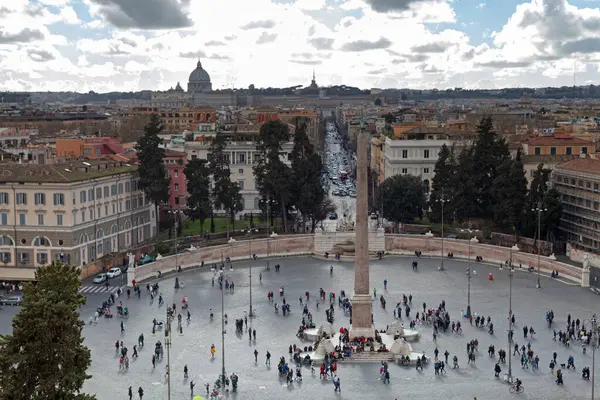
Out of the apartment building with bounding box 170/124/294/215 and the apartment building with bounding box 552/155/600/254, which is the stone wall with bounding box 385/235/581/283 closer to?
the apartment building with bounding box 552/155/600/254

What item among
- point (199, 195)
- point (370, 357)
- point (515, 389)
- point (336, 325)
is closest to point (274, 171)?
point (199, 195)

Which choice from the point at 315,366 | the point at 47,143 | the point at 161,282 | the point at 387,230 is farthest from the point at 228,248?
the point at 47,143

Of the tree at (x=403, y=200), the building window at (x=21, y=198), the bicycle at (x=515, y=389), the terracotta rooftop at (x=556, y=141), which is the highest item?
the terracotta rooftop at (x=556, y=141)

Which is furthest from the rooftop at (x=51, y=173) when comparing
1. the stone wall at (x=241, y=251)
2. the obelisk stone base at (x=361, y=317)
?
the obelisk stone base at (x=361, y=317)

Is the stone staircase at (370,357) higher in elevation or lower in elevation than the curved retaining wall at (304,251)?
lower

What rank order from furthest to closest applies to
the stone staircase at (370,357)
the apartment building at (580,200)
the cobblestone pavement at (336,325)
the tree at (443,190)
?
the tree at (443,190) < the apartment building at (580,200) < the stone staircase at (370,357) < the cobblestone pavement at (336,325)

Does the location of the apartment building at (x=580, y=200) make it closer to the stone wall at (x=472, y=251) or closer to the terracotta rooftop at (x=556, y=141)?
the stone wall at (x=472, y=251)

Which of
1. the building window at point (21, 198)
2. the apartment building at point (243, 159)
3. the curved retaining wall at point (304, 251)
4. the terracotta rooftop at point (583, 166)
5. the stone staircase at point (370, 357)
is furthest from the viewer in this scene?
the apartment building at point (243, 159)
